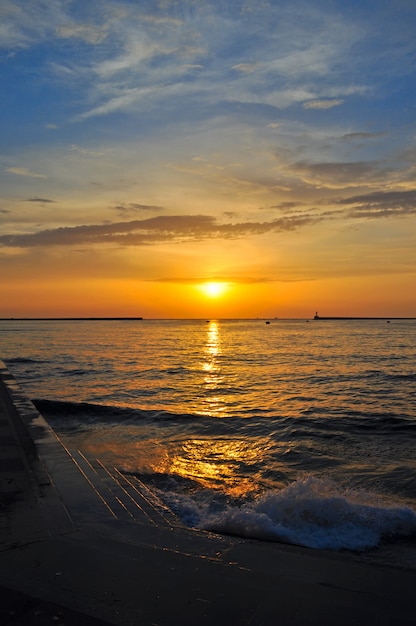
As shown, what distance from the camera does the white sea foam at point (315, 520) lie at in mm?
6875

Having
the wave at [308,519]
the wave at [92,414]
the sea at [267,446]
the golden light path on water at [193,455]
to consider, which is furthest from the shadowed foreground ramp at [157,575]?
the wave at [92,414]

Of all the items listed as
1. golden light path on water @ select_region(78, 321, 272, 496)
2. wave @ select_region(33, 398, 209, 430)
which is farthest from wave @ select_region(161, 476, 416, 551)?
wave @ select_region(33, 398, 209, 430)

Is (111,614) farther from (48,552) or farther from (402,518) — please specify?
(402,518)

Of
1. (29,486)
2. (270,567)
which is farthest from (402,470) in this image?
(29,486)

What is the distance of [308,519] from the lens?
7.50 meters

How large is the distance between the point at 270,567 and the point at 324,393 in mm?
18762

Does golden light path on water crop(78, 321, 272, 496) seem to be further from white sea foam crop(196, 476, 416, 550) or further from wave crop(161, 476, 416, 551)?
white sea foam crop(196, 476, 416, 550)

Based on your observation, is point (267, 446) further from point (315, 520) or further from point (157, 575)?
point (157, 575)

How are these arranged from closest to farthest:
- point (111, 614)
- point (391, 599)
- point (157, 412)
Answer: point (111, 614) < point (391, 599) < point (157, 412)

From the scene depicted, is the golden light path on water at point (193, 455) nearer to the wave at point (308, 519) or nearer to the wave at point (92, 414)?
the wave at point (308, 519)

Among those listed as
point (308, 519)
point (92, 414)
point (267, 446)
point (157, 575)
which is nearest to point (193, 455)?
point (267, 446)

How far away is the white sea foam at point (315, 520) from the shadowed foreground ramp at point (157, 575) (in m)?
0.67

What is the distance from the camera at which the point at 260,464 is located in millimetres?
11578

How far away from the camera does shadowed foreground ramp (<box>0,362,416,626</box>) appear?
417cm
